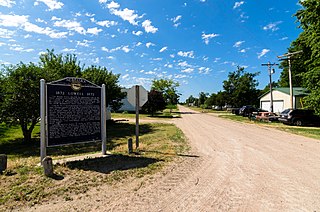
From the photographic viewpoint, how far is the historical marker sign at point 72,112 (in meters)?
6.22

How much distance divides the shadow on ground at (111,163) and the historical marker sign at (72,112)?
91 centimetres

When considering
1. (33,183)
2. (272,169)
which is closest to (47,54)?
(33,183)

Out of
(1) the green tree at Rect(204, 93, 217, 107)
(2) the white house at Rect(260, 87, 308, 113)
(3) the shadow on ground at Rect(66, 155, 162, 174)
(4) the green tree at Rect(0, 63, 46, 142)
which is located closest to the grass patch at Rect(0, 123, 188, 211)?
(3) the shadow on ground at Rect(66, 155, 162, 174)

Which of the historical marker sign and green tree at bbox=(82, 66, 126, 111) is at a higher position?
green tree at bbox=(82, 66, 126, 111)

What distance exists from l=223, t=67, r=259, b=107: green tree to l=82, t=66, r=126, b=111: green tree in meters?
33.9

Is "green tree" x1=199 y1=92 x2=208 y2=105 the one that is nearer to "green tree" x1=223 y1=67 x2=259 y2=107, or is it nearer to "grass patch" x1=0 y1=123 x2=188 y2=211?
"green tree" x1=223 y1=67 x2=259 y2=107

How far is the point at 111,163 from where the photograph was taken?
6293mm

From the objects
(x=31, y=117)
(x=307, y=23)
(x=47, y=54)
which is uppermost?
(x=307, y=23)

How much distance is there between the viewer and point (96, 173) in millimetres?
5316

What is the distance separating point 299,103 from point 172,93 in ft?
115

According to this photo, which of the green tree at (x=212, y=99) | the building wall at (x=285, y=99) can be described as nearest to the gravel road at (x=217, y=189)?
the building wall at (x=285, y=99)

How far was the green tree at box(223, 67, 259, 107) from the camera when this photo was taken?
47.5 m

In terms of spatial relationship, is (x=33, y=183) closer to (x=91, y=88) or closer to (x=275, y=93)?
(x=91, y=88)

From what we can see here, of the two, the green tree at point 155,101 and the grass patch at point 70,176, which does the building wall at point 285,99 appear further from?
the grass patch at point 70,176
